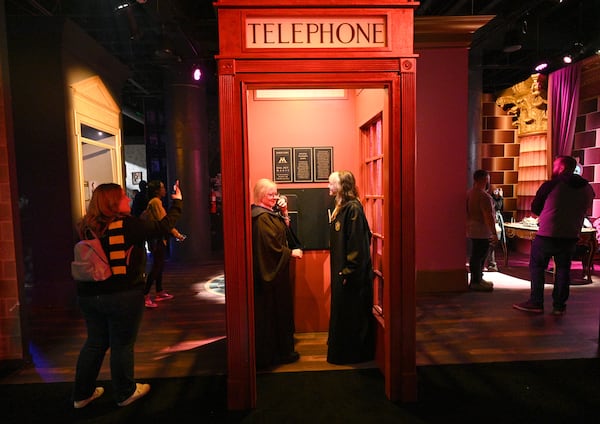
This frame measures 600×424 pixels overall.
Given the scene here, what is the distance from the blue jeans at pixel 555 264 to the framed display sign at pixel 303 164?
2.81 meters

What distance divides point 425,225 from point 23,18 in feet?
19.4

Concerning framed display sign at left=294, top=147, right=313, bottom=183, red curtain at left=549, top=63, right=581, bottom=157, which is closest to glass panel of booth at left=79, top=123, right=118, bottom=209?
framed display sign at left=294, top=147, right=313, bottom=183

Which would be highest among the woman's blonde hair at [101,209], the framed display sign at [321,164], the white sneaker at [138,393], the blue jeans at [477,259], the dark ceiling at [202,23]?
the dark ceiling at [202,23]

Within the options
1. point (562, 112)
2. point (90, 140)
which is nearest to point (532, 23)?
point (562, 112)

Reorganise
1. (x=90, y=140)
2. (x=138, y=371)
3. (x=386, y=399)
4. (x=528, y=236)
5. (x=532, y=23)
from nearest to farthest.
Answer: (x=386, y=399) < (x=138, y=371) < (x=90, y=140) < (x=528, y=236) < (x=532, y=23)

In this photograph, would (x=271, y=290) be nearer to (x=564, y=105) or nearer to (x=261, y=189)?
(x=261, y=189)

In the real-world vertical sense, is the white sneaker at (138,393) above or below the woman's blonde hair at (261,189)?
below

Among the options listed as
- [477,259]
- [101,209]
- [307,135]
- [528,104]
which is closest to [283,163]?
[307,135]

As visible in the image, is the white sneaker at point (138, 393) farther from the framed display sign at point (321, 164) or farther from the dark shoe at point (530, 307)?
the dark shoe at point (530, 307)

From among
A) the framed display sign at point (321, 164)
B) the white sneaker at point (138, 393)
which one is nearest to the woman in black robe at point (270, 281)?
the framed display sign at point (321, 164)

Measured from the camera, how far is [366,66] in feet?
7.97

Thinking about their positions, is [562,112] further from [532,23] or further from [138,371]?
[138,371]

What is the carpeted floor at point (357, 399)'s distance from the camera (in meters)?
2.49

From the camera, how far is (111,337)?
8.32 ft
